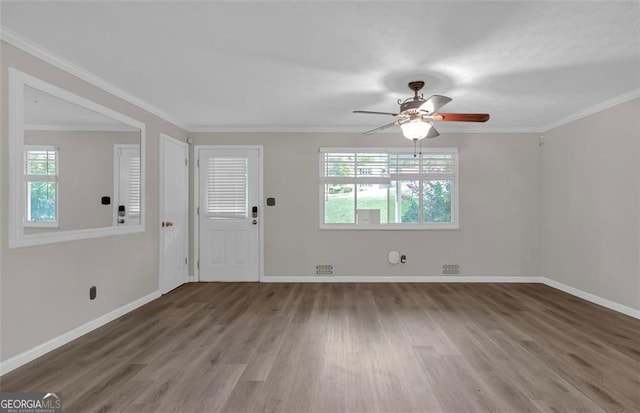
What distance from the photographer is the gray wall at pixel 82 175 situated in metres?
2.77

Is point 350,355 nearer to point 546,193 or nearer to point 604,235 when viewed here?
point 604,235

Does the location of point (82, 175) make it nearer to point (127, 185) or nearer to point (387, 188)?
point (127, 185)

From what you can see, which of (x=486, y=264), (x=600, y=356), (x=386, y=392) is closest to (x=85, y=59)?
(x=386, y=392)

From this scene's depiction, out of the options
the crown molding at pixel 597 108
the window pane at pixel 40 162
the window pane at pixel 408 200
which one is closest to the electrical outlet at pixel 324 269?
the window pane at pixel 408 200

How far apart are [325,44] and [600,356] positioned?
3395 mm

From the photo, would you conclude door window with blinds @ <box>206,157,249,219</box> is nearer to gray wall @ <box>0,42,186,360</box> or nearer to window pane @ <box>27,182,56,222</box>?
gray wall @ <box>0,42,186,360</box>

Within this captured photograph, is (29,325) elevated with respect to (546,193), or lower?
lower

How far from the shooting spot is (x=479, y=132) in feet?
16.9

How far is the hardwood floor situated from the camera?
2045 mm

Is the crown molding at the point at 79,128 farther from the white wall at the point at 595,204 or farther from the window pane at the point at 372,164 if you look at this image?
the white wall at the point at 595,204

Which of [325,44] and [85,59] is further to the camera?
[85,59]

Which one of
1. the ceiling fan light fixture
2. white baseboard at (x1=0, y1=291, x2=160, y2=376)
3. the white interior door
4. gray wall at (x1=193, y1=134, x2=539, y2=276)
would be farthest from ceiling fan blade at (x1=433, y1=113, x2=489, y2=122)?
white baseboard at (x1=0, y1=291, x2=160, y2=376)

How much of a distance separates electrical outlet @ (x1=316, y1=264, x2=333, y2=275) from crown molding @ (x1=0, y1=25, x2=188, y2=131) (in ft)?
10.7

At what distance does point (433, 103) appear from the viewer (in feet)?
9.27
